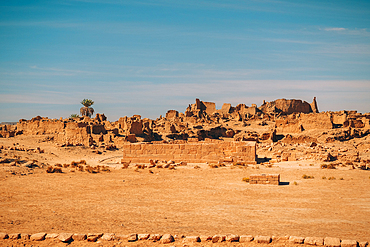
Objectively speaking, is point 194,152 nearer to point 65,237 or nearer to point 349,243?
point 65,237

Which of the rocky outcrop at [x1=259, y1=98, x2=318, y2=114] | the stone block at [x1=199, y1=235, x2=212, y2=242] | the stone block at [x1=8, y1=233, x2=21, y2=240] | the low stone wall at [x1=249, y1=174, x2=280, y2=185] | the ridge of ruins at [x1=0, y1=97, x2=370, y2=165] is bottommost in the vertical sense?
the stone block at [x1=8, y1=233, x2=21, y2=240]

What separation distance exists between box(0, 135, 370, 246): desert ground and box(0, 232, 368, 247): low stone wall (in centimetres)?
16

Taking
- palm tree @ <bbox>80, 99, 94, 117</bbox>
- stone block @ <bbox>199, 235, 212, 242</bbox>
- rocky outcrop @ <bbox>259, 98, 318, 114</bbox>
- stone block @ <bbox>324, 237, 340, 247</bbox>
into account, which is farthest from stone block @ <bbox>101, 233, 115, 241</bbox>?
rocky outcrop @ <bbox>259, 98, 318, 114</bbox>

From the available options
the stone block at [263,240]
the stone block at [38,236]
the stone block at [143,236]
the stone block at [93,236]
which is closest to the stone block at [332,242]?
the stone block at [263,240]

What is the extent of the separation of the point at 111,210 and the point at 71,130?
26.1 m

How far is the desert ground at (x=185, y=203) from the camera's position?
7467mm

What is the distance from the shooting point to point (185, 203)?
33.1 ft

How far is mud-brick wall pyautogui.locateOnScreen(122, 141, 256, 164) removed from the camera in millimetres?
20422

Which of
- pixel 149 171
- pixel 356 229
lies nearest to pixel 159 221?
pixel 356 229

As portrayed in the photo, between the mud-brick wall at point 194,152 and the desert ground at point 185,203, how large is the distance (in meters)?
3.79

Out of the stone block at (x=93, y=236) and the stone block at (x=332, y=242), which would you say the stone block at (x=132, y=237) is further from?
the stone block at (x=332, y=242)

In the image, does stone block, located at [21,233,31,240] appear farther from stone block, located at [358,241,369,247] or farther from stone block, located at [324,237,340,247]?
stone block, located at [358,241,369,247]

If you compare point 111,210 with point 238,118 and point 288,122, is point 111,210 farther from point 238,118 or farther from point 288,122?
point 238,118

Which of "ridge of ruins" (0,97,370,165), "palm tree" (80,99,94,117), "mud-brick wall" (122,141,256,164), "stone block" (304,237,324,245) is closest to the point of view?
"stone block" (304,237,324,245)
